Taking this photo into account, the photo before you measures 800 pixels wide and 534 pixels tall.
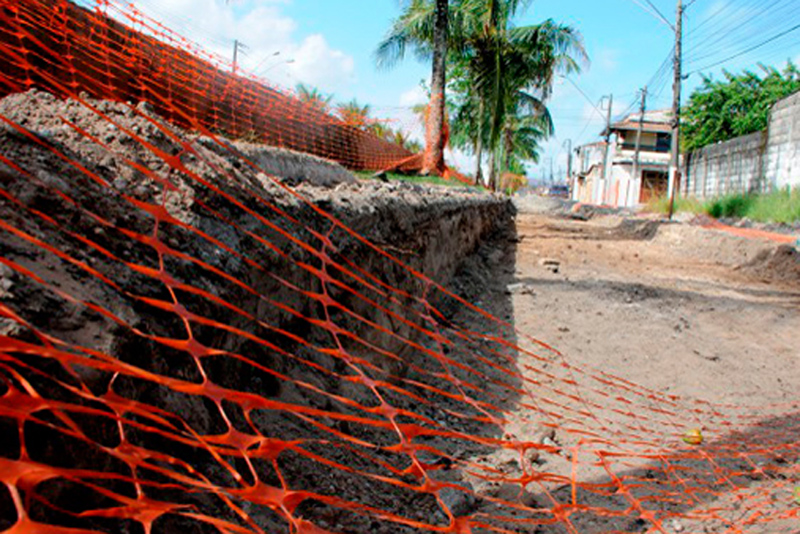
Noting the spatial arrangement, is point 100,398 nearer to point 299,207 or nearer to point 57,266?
point 57,266

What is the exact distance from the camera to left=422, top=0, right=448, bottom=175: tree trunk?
12609mm

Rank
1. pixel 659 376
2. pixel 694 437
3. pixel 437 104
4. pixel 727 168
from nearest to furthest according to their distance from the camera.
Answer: pixel 694 437
pixel 659 376
pixel 437 104
pixel 727 168

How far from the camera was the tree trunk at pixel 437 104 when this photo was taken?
12.6 meters

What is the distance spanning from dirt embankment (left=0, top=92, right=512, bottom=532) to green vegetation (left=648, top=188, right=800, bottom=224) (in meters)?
11.2

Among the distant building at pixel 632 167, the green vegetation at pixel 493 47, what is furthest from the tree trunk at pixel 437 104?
the distant building at pixel 632 167

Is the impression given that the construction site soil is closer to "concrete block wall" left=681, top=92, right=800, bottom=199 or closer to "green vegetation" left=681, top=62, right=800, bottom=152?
"concrete block wall" left=681, top=92, right=800, bottom=199

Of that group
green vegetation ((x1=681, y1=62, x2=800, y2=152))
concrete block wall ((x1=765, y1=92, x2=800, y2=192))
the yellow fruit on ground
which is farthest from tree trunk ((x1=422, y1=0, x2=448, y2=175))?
green vegetation ((x1=681, y1=62, x2=800, y2=152))

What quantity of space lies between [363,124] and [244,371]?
8360 mm

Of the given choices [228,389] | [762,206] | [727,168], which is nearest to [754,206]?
[762,206]

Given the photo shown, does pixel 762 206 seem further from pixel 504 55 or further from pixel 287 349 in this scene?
pixel 287 349

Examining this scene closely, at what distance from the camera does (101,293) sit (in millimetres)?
1201

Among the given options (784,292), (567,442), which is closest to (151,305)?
(567,442)

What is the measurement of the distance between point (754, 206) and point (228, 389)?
14.1 meters

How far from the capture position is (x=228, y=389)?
1342 millimetres
